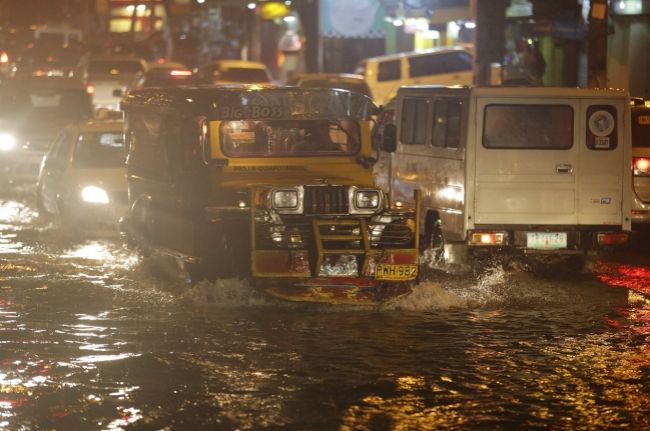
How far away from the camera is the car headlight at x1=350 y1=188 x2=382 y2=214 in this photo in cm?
1192

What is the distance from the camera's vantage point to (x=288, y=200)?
11.8m

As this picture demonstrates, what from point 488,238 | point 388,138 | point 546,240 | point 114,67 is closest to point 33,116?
point 114,67

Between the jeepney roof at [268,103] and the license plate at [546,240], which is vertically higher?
the jeepney roof at [268,103]

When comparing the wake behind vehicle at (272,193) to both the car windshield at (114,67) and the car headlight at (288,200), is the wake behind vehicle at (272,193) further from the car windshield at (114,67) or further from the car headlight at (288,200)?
the car windshield at (114,67)

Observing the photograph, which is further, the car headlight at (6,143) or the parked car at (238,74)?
the parked car at (238,74)

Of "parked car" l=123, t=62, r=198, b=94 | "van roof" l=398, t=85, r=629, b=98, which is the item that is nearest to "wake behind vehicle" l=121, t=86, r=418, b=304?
"van roof" l=398, t=85, r=629, b=98

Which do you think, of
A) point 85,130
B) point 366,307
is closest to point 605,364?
point 366,307

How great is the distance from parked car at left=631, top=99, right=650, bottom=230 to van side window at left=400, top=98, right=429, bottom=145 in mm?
2809

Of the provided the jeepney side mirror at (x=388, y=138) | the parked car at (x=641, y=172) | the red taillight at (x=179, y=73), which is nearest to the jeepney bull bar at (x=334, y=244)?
the jeepney side mirror at (x=388, y=138)

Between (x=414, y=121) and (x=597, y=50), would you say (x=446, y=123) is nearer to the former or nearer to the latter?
(x=414, y=121)

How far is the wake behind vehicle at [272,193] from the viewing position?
38.3 feet

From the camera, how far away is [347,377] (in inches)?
355

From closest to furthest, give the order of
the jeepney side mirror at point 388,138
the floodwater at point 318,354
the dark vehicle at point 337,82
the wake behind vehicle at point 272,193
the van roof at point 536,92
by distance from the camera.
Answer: the floodwater at point 318,354, the wake behind vehicle at point 272,193, the jeepney side mirror at point 388,138, the van roof at point 536,92, the dark vehicle at point 337,82

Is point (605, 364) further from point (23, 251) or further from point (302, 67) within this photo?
point (302, 67)
